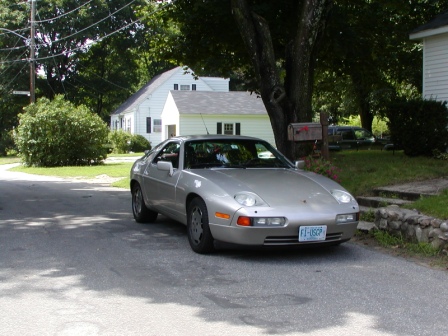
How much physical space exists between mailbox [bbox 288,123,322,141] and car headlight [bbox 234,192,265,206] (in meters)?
3.69

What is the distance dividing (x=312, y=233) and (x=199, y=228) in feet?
4.62

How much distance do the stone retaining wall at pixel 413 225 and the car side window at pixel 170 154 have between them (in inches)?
118

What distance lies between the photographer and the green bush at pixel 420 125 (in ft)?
43.9

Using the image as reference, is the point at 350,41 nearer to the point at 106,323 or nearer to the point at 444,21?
the point at 444,21

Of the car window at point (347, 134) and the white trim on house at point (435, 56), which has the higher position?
the white trim on house at point (435, 56)

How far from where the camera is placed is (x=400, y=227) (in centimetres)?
723

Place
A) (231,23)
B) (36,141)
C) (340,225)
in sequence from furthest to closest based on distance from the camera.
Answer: (36,141) → (231,23) → (340,225)

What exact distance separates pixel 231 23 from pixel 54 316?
454 inches

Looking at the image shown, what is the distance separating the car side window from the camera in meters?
7.91

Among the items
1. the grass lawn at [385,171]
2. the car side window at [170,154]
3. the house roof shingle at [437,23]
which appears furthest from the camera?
the house roof shingle at [437,23]

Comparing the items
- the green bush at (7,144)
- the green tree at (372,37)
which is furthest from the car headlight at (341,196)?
the green bush at (7,144)

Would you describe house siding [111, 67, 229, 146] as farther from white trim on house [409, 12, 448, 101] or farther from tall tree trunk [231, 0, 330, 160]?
tall tree trunk [231, 0, 330, 160]

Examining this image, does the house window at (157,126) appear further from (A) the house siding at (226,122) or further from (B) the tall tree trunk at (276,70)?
(B) the tall tree trunk at (276,70)

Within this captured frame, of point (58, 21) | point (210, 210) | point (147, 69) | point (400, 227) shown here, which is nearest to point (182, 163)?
point (210, 210)
